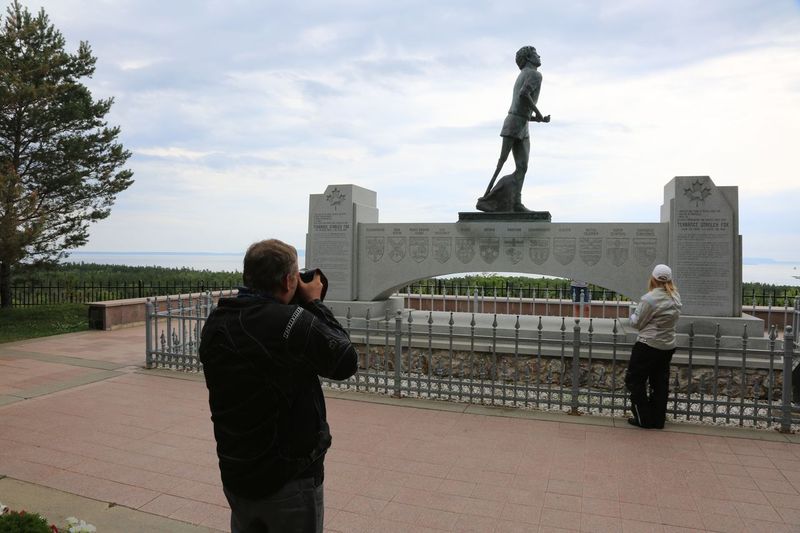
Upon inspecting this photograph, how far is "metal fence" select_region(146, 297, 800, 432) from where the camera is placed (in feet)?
20.1

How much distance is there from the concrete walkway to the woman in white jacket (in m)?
0.25

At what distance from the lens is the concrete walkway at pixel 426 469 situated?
3.85 m

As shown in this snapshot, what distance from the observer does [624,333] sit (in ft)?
28.0

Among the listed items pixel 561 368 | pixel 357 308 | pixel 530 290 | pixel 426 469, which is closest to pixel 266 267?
pixel 426 469

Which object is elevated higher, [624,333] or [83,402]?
[624,333]

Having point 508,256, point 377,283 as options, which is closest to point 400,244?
point 377,283

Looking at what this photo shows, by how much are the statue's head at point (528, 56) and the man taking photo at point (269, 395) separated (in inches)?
347

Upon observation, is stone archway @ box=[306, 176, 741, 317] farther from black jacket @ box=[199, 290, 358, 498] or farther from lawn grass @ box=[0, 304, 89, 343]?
black jacket @ box=[199, 290, 358, 498]

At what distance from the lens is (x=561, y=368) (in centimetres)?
640

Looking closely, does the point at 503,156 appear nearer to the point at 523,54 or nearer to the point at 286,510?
the point at 523,54

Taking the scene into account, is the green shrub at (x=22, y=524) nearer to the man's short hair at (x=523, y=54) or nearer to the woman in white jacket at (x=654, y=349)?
the woman in white jacket at (x=654, y=349)

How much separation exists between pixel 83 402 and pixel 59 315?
9.17m

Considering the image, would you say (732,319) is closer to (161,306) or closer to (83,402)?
(83,402)

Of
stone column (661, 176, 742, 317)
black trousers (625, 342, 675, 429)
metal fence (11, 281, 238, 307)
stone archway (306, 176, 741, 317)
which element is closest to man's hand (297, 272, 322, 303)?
black trousers (625, 342, 675, 429)
